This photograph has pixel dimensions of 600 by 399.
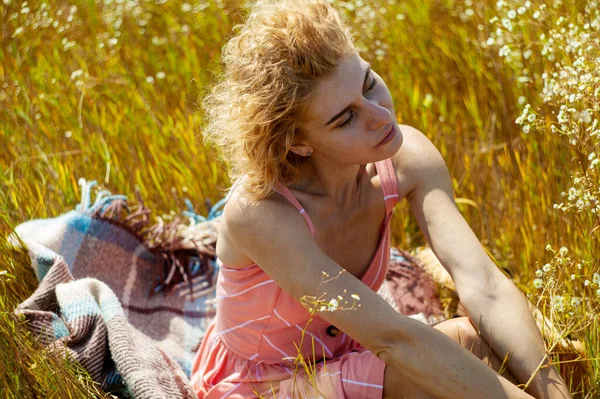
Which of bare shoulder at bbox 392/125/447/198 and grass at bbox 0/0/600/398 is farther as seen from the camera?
grass at bbox 0/0/600/398

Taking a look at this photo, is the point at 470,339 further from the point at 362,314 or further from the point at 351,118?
the point at 351,118

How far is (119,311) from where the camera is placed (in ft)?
7.54

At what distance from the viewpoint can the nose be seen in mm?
1841

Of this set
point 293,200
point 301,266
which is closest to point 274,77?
point 293,200

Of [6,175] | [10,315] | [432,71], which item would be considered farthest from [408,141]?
[6,175]

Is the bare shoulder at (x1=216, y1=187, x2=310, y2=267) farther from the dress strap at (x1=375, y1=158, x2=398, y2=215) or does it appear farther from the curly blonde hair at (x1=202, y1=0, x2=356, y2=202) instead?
the dress strap at (x1=375, y1=158, x2=398, y2=215)

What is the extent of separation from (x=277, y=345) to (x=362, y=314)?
1.26ft

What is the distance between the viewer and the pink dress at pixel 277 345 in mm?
1953

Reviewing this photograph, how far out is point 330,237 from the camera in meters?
2.09

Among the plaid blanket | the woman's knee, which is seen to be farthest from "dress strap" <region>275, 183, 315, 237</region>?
the plaid blanket

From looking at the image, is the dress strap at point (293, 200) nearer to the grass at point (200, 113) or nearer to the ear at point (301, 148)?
the ear at point (301, 148)

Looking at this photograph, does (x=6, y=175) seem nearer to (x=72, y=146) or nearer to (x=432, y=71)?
(x=72, y=146)

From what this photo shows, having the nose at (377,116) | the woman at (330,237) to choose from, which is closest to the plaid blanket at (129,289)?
the woman at (330,237)

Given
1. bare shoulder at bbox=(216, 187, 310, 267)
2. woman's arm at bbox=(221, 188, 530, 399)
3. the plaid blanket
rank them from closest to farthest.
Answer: woman's arm at bbox=(221, 188, 530, 399), bare shoulder at bbox=(216, 187, 310, 267), the plaid blanket
